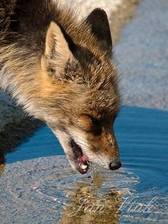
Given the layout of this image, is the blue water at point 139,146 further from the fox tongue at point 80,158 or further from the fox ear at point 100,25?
the fox ear at point 100,25

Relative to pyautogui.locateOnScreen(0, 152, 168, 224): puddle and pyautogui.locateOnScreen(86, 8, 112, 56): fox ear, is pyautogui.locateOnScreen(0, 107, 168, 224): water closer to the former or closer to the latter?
pyautogui.locateOnScreen(0, 152, 168, 224): puddle

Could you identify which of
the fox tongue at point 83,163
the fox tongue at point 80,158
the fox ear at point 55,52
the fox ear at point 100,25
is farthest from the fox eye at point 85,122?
the fox ear at point 100,25

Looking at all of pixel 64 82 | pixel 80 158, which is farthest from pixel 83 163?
pixel 64 82

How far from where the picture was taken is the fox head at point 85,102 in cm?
827

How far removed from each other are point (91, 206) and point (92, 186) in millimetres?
→ 636

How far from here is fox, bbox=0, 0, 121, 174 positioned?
8312 mm

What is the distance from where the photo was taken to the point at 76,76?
8.23 m

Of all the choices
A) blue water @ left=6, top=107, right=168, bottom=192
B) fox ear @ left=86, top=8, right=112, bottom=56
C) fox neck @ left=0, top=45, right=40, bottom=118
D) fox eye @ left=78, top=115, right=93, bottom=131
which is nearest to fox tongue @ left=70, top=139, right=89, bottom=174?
fox eye @ left=78, top=115, right=93, bottom=131

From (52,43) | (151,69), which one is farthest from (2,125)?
(151,69)

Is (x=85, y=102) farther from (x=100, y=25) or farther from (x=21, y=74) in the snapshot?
(x=100, y=25)

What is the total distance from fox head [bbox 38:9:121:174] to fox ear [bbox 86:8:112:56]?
0.52 m

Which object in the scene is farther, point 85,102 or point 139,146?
point 139,146

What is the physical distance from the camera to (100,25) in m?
9.12

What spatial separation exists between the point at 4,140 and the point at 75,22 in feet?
7.26
